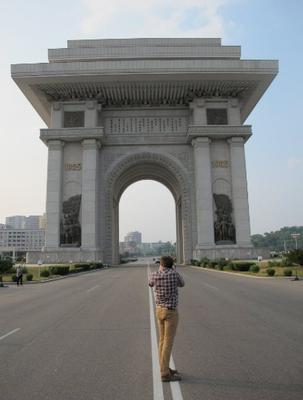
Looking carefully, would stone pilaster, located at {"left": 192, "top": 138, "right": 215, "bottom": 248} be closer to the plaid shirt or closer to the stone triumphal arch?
the stone triumphal arch

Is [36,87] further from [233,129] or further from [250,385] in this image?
[250,385]

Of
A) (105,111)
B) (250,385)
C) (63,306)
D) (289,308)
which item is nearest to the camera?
(250,385)

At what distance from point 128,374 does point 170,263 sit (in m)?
1.63

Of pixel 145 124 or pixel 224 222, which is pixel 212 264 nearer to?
pixel 224 222

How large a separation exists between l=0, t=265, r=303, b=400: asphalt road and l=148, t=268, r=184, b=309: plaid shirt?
1012 mm

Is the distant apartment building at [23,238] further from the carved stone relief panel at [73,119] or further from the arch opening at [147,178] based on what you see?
the carved stone relief panel at [73,119]

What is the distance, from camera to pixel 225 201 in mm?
44562

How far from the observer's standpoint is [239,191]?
44.4 meters

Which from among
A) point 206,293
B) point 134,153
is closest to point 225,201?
point 134,153

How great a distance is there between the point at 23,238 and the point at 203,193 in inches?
6127

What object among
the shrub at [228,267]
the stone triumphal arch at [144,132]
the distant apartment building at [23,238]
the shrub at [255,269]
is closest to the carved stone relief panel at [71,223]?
the stone triumphal arch at [144,132]

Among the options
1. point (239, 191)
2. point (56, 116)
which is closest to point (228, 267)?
point (239, 191)

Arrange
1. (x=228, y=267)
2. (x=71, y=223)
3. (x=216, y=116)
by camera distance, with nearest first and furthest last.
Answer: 1. (x=228, y=267)
2. (x=71, y=223)
3. (x=216, y=116)

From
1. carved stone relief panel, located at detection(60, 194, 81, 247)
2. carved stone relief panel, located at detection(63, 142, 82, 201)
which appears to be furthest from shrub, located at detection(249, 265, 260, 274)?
carved stone relief panel, located at detection(63, 142, 82, 201)
